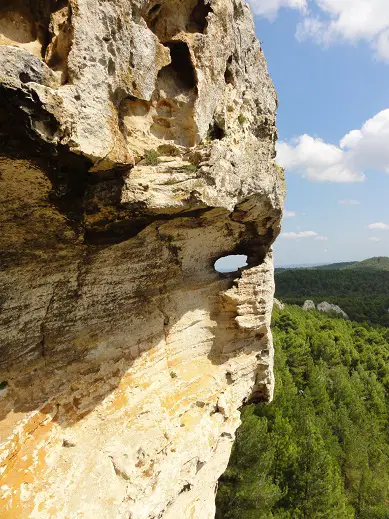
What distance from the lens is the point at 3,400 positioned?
21.3 ft

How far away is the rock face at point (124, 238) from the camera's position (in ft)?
18.0

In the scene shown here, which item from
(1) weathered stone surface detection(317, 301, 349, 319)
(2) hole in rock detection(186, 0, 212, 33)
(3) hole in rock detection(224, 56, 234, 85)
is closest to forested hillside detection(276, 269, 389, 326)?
(1) weathered stone surface detection(317, 301, 349, 319)

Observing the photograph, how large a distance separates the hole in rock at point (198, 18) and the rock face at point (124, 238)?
3 cm

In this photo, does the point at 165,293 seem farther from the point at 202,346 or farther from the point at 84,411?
the point at 84,411

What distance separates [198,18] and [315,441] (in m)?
23.3

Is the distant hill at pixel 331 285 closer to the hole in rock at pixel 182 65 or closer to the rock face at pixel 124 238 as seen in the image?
the rock face at pixel 124 238

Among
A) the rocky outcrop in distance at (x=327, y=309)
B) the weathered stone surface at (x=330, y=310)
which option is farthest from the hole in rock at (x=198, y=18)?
the weathered stone surface at (x=330, y=310)

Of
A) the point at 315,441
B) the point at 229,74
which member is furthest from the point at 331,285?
the point at 229,74

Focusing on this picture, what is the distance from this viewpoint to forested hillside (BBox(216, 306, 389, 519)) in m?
18.0

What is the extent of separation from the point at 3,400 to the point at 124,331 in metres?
2.98

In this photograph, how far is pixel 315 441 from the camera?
21469 mm

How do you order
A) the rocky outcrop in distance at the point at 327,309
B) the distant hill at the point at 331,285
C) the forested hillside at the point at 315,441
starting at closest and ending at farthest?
the forested hillside at the point at 315,441 → the rocky outcrop in distance at the point at 327,309 → the distant hill at the point at 331,285

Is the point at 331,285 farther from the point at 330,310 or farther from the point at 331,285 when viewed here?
the point at 330,310

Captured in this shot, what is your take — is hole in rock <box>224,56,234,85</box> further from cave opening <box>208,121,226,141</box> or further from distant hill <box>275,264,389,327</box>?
distant hill <box>275,264,389,327</box>
